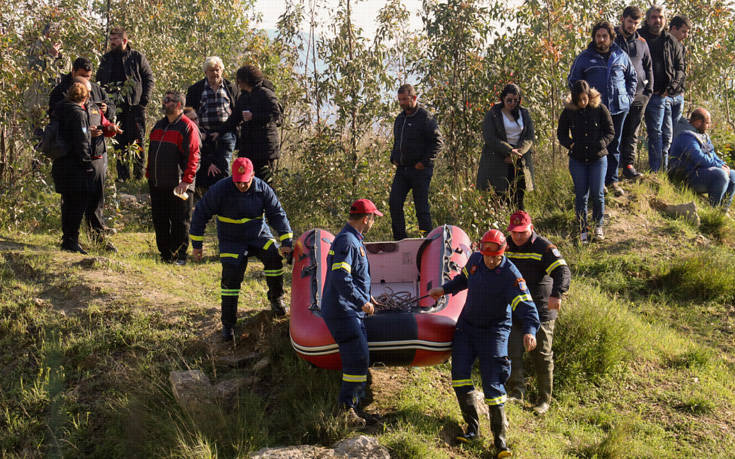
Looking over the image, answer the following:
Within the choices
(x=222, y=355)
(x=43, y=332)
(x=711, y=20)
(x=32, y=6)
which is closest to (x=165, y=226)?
(x=43, y=332)

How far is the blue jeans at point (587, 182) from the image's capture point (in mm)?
8344

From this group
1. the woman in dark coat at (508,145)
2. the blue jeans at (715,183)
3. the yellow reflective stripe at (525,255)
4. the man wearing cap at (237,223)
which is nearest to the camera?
the yellow reflective stripe at (525,255)

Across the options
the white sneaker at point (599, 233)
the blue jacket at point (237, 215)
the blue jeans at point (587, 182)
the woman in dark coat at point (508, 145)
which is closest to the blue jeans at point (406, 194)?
the woman in dark coat at point (508, 145)

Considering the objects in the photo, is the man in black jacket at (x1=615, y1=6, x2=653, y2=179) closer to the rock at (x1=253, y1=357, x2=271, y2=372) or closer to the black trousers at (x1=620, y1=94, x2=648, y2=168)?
the black trousers at (x1=620, y1=94, x2=648, y2=168)

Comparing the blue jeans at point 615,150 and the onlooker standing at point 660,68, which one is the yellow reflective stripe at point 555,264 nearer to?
the blue jeans at point 615,150

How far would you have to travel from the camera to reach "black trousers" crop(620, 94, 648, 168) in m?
9.62

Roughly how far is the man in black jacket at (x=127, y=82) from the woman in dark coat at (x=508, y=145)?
15.1ft

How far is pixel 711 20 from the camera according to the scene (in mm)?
12156

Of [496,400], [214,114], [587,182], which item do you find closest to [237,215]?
[496,400]

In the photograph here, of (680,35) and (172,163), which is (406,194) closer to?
(172,163)

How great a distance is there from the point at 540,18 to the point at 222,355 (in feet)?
23.5

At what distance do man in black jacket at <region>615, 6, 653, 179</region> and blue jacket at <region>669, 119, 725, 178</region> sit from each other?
97cm

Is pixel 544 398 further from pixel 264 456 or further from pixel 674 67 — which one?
pixel 674 67

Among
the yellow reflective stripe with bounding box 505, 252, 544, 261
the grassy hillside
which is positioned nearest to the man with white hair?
the grassy hillside
